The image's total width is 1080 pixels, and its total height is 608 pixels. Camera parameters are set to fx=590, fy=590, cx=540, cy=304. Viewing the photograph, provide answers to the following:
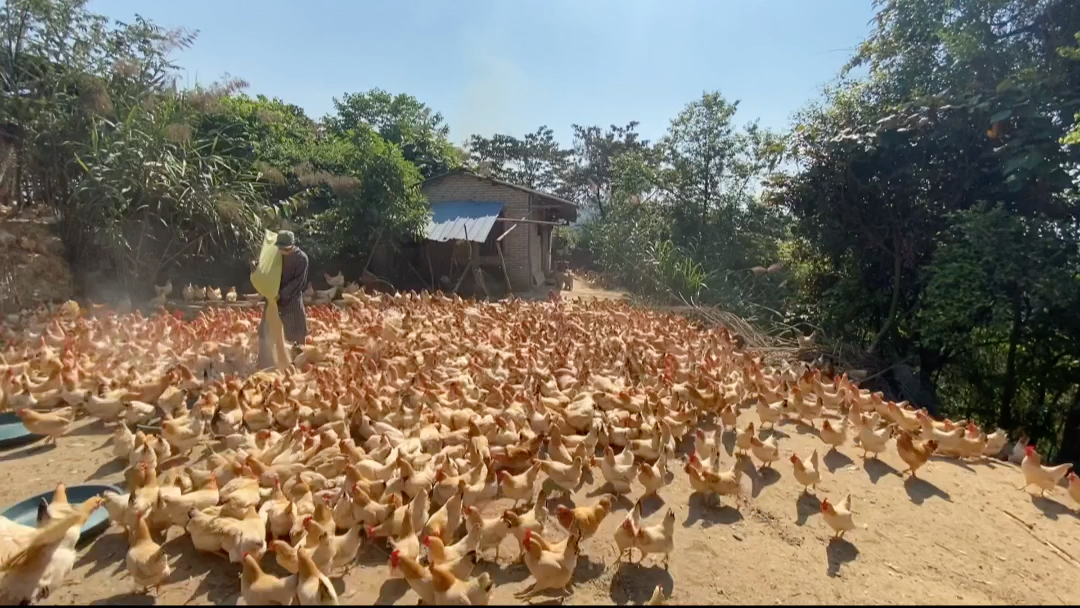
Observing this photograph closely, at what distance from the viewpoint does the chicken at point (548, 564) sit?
3307 millimetres

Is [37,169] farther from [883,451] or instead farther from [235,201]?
[883,451]

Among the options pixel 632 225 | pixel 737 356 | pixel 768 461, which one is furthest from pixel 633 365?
pixel 632 225

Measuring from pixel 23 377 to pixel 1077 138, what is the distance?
35.5 feet

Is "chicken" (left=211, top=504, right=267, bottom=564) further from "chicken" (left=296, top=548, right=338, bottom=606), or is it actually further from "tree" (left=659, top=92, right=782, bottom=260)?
"tree" (left=659, top=92, right=782, bottom=260)

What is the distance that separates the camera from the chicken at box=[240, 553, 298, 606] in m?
2.98

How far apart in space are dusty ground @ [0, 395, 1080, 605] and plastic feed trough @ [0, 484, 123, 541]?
0.36 feet

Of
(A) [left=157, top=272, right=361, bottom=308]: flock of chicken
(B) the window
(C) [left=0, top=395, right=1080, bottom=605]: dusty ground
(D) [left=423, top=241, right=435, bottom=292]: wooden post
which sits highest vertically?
(B) the window

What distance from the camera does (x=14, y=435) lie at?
545 centimetres

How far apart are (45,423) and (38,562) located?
2903 millimetres

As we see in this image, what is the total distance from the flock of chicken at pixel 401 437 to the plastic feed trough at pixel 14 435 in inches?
8.2

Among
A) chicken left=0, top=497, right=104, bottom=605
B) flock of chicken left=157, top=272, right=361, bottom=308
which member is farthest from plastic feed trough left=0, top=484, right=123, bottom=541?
flock of chicken left=157, top=272, right=361, bottom=308

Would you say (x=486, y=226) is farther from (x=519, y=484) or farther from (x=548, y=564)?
(x=548, y=564)

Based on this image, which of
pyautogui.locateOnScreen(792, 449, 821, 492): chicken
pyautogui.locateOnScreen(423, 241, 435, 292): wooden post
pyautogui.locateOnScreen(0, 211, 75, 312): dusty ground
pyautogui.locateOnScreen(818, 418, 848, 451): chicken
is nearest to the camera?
pyautogui.locateOnScreen(792, 449, 821, 492): chicken

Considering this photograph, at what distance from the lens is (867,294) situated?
11.1m
